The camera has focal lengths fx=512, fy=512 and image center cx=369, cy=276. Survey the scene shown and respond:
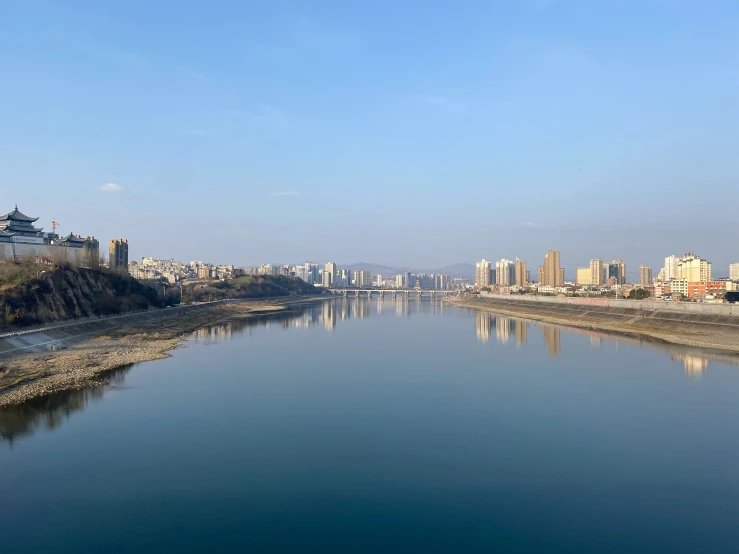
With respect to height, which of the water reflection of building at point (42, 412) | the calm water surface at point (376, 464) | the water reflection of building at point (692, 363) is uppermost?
the water reflection of building at point (42, 412)

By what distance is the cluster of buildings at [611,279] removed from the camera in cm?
5517

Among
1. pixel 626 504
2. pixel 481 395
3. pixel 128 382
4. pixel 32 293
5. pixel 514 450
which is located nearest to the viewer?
pixel 626 504

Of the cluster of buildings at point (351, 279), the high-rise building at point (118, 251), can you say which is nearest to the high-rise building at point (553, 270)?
the cluster of buildings at point (351, 279)

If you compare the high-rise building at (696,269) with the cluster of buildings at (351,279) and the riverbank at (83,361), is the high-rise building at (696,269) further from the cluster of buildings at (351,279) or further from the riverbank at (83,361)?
the cluster of buildings at (351,279)

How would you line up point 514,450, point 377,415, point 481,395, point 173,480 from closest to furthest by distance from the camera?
point 173,480 → point 514,450 → point 377,415 → point 481,395

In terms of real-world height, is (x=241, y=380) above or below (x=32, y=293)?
below

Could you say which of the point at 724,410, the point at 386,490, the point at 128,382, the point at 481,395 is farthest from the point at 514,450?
the point at 128,382

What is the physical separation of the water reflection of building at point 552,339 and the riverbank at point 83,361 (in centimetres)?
1716

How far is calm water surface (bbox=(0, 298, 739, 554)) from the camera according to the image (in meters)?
6.37

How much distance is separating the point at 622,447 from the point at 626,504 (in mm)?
2651

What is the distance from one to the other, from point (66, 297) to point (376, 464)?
2378 centimetres

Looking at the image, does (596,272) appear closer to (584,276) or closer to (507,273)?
(584,276)

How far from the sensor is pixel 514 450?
941 cm

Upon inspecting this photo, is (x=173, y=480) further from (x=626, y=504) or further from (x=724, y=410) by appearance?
(x=724, y=410)
